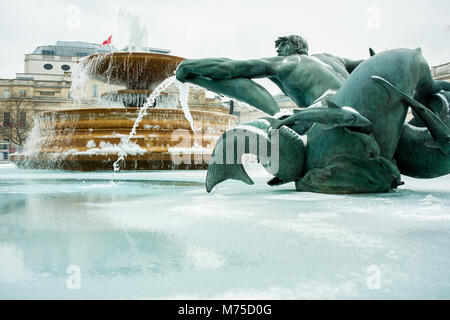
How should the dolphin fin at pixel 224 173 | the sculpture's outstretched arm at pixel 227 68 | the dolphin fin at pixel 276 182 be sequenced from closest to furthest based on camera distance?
1. the dolphin fin at pixel 224 173
2. the sculpture's outstretched arm at pixel 227 68
3. the dolphin fin at pixel 276 182

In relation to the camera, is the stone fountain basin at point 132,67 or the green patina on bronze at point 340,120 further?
the stone fountain basin at point 132,67

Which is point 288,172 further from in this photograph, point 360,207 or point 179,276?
point 179,276

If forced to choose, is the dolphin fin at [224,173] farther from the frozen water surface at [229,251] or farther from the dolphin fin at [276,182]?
the frozen water surface at [229,251]

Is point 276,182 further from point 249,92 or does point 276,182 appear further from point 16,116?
point 16,116

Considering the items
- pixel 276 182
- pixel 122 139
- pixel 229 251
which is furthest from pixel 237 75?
pixel 122 139

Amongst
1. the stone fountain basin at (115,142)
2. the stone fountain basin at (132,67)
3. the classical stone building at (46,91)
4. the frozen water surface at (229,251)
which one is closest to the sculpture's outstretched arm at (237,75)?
the frozen water surface at (229,251)

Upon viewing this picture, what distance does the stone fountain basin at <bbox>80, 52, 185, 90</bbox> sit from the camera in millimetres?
8508

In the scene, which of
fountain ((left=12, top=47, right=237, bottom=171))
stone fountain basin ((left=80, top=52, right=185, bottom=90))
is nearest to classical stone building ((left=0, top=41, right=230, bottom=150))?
stone fountain basin ((left=80, top=52, right=185, bottom=90))

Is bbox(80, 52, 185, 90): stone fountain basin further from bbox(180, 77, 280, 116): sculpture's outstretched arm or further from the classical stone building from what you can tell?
the classical stone building

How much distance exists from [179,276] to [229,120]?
26.1ft

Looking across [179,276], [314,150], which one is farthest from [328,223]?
[314,150]

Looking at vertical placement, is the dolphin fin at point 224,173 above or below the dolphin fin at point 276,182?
above

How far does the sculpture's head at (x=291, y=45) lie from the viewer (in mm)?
3246

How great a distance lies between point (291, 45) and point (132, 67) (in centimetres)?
641
